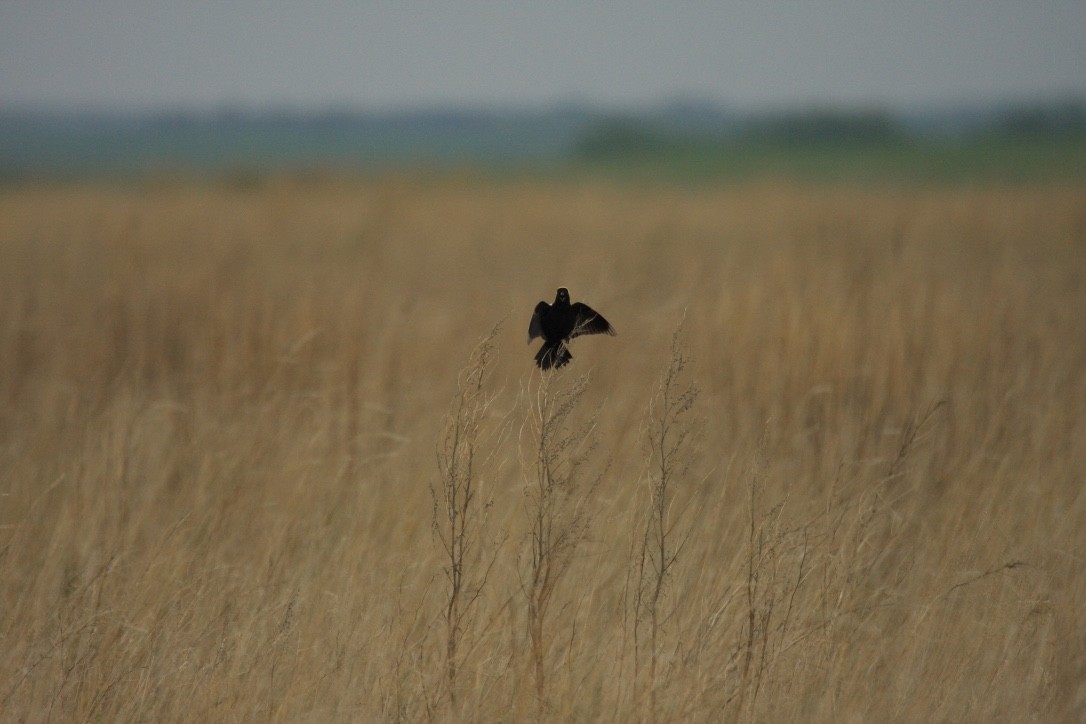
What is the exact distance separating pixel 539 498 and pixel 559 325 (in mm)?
698

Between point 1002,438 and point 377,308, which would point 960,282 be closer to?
point 1002,438

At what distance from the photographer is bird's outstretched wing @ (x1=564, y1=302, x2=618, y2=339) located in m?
1.88

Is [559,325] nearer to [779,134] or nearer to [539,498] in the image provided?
[539,498]

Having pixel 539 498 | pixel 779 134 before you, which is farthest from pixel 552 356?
pixel 779 134

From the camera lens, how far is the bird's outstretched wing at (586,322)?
1877mm

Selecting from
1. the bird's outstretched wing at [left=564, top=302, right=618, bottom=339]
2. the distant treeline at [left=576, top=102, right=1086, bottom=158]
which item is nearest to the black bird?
the bird's outstretched wing at [left=564, top=302, right=618, bottom=339]

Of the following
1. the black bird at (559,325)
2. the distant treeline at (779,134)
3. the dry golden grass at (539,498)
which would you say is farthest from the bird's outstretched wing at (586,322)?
the distant treeline at (779,134)

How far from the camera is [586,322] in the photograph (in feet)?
6.15

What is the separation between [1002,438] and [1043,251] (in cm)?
648

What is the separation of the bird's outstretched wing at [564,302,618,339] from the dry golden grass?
0.58 feet

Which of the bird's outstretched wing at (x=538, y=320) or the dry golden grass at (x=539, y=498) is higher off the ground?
the bird's outstretched wing at (x=538, y=320)

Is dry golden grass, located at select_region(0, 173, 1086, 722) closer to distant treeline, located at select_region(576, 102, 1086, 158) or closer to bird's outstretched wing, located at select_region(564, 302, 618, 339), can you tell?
bird's outstretched wing, located at select_region(564, 302, 618, 339)

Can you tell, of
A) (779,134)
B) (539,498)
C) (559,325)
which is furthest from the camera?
(779,134)

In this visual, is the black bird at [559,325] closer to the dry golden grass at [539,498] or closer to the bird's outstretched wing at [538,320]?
the bird's outstretched wing at [538,320]
